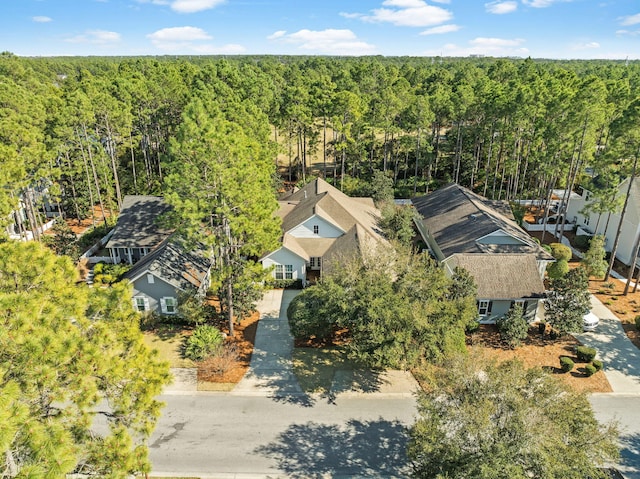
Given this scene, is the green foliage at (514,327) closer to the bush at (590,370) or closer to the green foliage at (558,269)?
the bush at (590,370)

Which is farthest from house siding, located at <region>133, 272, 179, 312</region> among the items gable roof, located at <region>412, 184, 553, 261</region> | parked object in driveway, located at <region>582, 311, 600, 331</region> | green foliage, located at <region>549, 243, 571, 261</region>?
green foliage, located at <region>549, 243, 571, 261</region>

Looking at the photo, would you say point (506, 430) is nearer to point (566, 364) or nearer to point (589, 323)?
point (566, 364)

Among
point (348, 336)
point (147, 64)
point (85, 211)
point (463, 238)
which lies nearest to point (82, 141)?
point (85, 211)

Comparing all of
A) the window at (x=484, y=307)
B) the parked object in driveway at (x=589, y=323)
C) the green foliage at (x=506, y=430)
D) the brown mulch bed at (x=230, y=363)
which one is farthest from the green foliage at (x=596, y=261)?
the brown mulch bed at (x=230, y=363)

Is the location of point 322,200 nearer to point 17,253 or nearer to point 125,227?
point 125,227

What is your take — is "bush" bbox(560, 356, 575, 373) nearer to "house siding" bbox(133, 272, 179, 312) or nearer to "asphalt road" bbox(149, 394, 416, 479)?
"asphalt road" bbox(149, 394, 416, 479)

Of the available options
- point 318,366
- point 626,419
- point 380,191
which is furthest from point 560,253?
point 318,366
